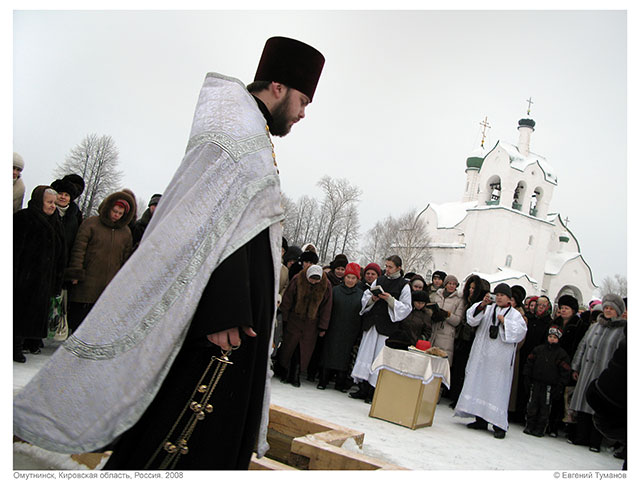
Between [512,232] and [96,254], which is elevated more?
[512,232]

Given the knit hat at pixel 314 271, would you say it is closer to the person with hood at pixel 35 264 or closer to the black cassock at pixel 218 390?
the person with hood at pixel 35 264

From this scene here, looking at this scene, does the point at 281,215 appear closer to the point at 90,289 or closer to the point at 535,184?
the point at 90,289

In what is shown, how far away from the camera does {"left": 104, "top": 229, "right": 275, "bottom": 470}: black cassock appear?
209 centimetres

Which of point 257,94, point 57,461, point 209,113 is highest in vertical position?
point 257,94

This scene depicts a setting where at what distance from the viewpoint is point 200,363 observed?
2172 millimetres

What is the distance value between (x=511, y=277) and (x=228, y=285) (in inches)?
1655

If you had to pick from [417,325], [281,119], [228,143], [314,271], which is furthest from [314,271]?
[228,143]

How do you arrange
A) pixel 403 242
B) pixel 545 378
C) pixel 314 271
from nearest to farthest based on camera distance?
pixel 545 378
pixel 314 271
pixel 403 242

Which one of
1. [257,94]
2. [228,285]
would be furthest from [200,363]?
[257,94]

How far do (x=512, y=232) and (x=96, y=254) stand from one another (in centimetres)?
4055

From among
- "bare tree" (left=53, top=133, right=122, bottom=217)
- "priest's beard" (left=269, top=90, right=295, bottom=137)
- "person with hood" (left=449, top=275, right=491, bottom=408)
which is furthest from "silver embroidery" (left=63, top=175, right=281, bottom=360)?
"bare tree" (left=53, top=133, right=122, bottom=217)

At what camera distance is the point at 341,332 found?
8477 mm

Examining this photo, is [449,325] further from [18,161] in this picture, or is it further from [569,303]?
[18,161]

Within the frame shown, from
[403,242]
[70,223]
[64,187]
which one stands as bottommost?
[70,223]
